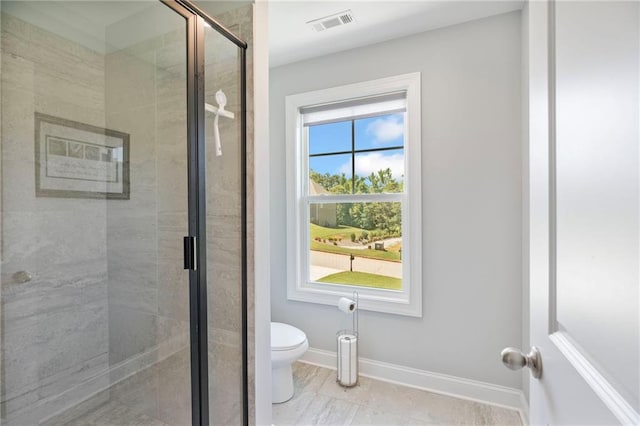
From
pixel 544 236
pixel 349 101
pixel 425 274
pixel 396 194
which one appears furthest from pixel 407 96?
pixel 544 236

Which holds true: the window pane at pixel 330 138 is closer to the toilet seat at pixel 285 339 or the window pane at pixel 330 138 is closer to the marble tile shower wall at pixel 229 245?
the marble tile shower wall at pixel 229 245

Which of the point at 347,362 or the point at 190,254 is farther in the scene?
the point at 347,362

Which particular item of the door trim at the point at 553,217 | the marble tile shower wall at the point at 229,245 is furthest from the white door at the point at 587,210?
the marble tile shower wall at the point at 229,245

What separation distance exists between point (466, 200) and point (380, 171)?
0.65m

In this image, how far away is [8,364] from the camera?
1.47m

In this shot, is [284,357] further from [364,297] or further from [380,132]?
[380,132]

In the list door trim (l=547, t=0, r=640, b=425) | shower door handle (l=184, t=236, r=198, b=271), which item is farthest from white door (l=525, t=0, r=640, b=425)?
shower door handle (l=184, t=236, r=198, b=271)

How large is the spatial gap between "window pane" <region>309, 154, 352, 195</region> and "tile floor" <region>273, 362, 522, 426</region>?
1.41m

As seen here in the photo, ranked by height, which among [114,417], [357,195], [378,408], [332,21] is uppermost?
[332,21]

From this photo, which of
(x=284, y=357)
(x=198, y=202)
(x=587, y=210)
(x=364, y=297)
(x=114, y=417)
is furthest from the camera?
(x=364, y=297)

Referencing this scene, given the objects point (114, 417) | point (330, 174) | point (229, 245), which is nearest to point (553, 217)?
point (229, 245)

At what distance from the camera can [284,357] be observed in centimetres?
190

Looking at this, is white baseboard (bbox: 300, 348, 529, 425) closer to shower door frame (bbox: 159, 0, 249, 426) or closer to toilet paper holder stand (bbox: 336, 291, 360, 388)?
toilet paper holder stand (bbox: 336, 291, 360, 388)

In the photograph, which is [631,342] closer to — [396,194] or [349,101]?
[396,194]
